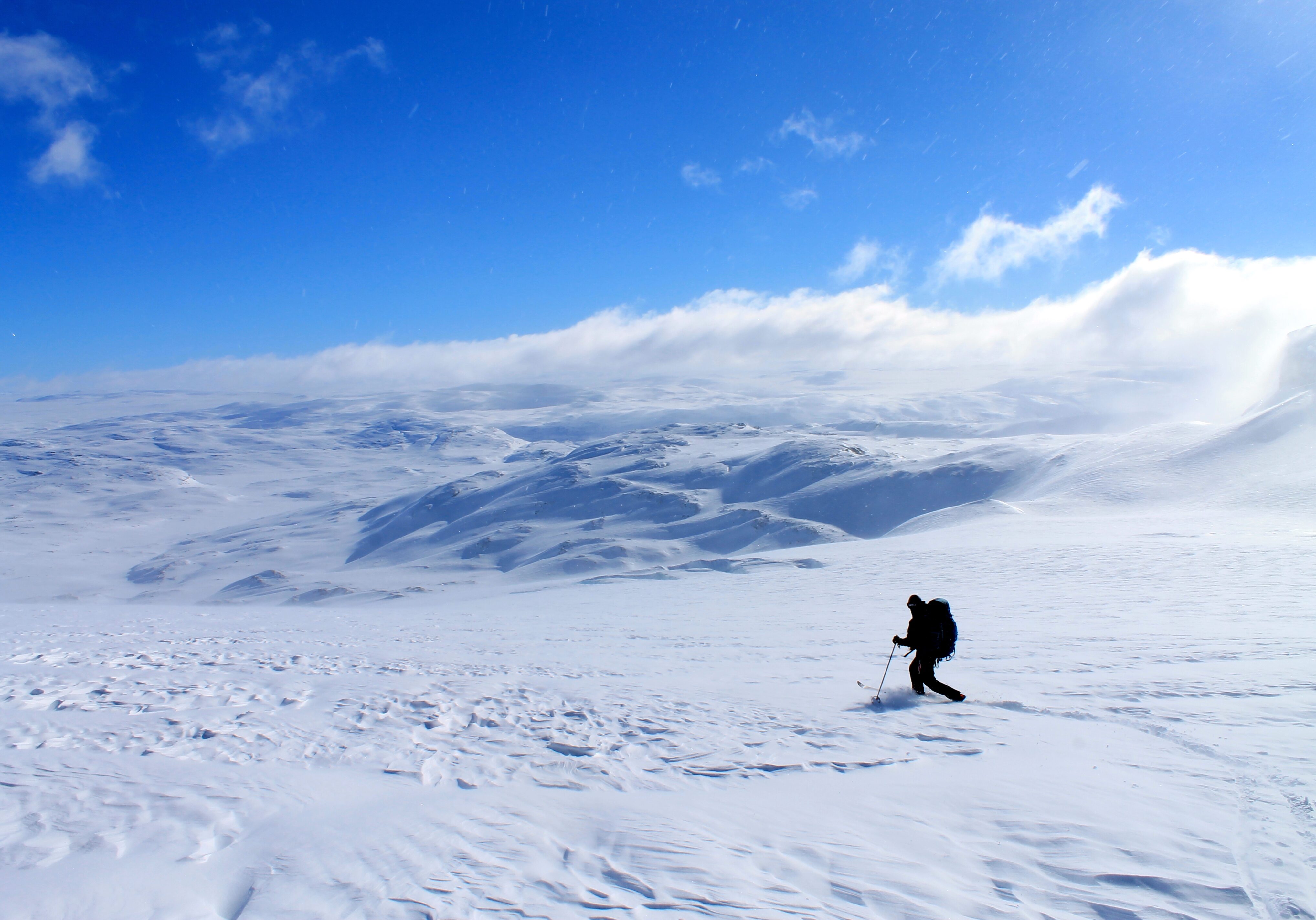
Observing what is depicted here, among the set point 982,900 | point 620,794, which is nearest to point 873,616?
point 620,794

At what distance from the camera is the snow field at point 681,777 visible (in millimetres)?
4023

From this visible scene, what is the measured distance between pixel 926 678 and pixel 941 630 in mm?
665

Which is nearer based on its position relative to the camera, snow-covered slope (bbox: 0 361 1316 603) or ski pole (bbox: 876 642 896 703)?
ski pole (bbox: 876 642 896 703)

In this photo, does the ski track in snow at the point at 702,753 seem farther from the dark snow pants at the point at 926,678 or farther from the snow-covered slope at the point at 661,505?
the snow-covered slope at the point at 661,505

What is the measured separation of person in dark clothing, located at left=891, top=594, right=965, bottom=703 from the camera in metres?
8.74

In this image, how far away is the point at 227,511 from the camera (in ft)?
507

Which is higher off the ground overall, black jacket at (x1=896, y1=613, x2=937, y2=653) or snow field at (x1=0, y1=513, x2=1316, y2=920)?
black jacket at (x1=896, y1=613, x2=937, y2=653)

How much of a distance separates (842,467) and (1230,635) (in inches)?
2732

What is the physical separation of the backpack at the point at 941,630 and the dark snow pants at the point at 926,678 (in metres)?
0.16

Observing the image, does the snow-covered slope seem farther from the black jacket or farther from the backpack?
the black jacket

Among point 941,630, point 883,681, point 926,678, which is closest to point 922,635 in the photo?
point 941,630

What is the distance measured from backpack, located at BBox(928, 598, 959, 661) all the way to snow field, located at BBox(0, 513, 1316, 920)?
2.20ft

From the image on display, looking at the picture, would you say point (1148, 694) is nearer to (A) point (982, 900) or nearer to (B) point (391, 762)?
(A) point (982, 900)

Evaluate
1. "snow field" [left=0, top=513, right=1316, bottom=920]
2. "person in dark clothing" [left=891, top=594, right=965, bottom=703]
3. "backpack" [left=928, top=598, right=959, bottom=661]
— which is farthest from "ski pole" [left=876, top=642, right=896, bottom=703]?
"backpack" [left=928, top=598, right=959, bottom=661]
